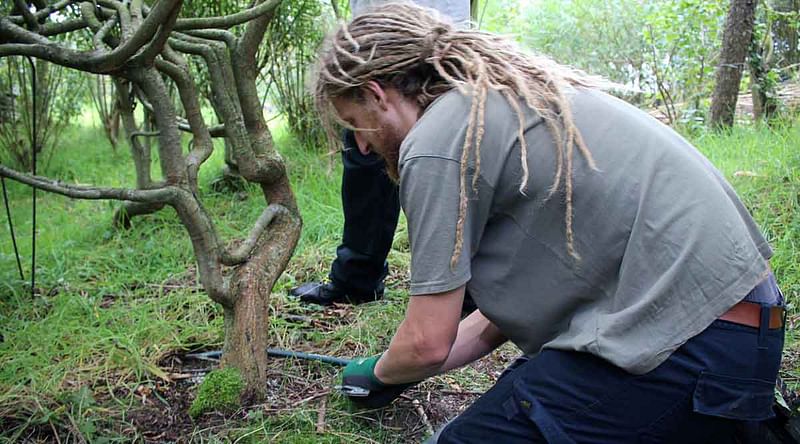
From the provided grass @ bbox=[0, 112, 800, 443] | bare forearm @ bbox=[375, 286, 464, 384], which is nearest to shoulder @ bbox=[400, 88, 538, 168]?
bare forearm @ bbox=[375, 286, 464, 384]

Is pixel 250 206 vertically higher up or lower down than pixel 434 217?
lower down

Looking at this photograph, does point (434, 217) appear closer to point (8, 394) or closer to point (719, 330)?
point (719, 330)

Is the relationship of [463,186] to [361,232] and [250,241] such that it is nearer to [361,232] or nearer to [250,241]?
[250,241]

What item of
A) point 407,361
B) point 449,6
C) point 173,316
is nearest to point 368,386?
point 407,361

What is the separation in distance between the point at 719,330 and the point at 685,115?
4.73 m

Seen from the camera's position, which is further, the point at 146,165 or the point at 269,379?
the point at 146,165

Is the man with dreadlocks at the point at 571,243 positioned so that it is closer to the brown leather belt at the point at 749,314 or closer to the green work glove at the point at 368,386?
the brown leather belt at the point at 749,314

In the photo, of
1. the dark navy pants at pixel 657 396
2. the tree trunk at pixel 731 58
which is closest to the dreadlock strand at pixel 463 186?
the dark navy pants at pixel 657 396

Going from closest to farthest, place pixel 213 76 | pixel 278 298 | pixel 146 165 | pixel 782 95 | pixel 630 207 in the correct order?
pixel 630 207, pixel 213 76, pixel 278 298, pixel 146 165, pixel 782 95

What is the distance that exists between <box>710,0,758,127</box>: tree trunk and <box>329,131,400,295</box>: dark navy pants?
10.1 feet

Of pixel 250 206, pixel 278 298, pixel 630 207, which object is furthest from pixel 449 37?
pixel 250 206

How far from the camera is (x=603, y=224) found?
4.61 ft

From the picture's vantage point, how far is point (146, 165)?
4316 millimetres

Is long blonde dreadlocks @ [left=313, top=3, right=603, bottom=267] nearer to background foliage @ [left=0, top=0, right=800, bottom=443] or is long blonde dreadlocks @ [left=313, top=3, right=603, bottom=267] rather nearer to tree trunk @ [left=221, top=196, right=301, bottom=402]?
background foliage @ [left=0, top=0, right=800, bottom=443]
